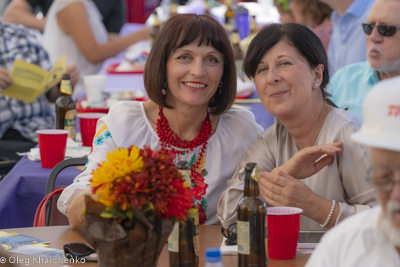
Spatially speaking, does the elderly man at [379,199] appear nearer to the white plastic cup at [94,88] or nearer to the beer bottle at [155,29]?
the white plastic cup at [94,88]

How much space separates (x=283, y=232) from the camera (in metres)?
1.52

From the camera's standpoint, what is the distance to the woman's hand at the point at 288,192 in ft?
5.78

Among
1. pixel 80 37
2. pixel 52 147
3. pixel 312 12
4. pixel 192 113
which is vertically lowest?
pixel 52 147

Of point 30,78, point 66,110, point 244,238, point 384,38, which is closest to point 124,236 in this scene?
point 244,238

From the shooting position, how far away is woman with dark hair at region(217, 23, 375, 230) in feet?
6.02

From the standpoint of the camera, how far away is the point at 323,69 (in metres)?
2.04

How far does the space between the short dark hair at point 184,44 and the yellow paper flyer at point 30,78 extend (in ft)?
4.15

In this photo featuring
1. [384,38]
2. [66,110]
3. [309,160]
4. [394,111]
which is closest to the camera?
[394,111]

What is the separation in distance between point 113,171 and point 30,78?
2399 millimetres

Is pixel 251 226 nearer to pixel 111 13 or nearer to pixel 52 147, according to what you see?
pixel 52 147

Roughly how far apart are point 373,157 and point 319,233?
750 mm

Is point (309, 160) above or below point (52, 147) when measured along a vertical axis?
above

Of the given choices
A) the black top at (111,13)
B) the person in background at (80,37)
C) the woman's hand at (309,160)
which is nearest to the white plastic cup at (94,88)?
the person in background at (80,37)

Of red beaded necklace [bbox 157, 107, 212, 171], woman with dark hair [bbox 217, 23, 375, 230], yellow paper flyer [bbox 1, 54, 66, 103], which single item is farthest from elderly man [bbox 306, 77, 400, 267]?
yellow paper flyer [bbox 1, 54, 66, 103]
